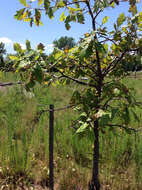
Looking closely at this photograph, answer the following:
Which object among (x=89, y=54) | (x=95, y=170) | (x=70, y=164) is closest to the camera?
(x=89, y=54)

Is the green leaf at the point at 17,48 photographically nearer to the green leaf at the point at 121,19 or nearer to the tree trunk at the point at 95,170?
the green leaf at the point at 121,19

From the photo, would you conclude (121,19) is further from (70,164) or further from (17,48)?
(70,164)

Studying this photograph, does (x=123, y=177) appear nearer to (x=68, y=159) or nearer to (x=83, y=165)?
(x=83, y=165)

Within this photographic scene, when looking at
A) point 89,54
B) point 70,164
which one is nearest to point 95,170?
point 70,164

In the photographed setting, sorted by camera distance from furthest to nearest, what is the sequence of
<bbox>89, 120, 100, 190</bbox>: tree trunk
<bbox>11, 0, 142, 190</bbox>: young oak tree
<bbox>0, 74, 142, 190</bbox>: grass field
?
<bbox>0, 74, 142, 190</bbox>: grass field, <bbox>89, 120, 100, 190</bbox>: tree trunk, <bbox>11, 0, 142, 190</bbox>: young oak tree

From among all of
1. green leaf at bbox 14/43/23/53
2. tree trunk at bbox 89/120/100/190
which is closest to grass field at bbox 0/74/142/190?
tree trunk at bbox 89/120/100/190

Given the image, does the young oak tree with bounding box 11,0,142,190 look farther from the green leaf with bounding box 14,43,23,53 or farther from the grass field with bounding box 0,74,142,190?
the grass field with bounding box 0,74,142,190

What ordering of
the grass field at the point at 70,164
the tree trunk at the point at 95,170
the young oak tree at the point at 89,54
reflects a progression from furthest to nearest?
1. the grass field at the point at 70,164
2. the tree trunk at the point at 95,170
3. the young oak tree at the point at 89,54

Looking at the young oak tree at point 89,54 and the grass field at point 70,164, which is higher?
the young oak tree at point 89,54

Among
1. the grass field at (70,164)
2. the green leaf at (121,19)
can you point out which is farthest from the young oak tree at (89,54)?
the grass field at (70,164)

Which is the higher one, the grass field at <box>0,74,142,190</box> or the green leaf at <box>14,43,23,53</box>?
the green leaf at <box>14,43,23,53</box>

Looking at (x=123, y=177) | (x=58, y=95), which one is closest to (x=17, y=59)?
(x=123, y=177)

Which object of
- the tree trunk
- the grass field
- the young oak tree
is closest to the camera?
the young oak tree

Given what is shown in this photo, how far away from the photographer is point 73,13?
1.22 metres
